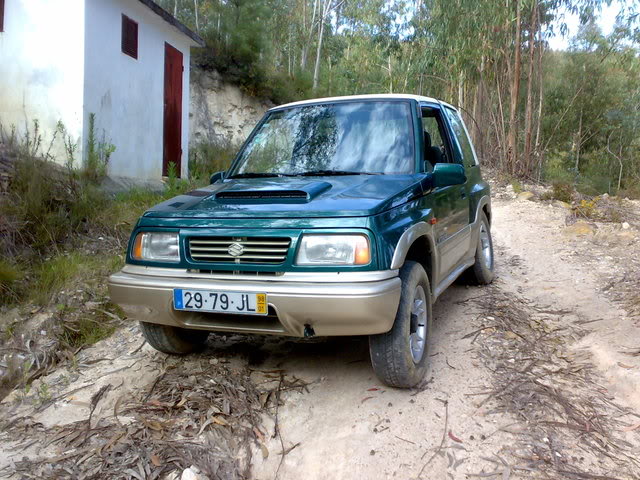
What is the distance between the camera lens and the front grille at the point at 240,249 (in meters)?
2.71

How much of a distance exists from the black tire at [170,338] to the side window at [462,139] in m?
2.64

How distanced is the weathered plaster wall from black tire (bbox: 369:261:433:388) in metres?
12.4

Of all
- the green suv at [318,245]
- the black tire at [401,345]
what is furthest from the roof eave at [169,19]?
the black tire at [401,345]

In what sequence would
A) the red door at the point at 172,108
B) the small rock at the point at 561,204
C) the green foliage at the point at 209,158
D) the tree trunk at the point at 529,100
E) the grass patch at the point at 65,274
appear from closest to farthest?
the grass patch at the point at 65,274
the small rock at the point at 561,204
the red door at the point at 172,108
the green foliage at the point at 209,158
the tree trunk at the point at 529,100

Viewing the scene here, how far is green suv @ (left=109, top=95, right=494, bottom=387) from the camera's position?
2.62 metres

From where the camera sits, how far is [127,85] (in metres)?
8.73

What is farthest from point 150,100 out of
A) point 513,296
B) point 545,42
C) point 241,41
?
point 545,42

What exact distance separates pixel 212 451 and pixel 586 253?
5.61 metres

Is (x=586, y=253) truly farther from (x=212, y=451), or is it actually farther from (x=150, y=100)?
(x=150, y=100)

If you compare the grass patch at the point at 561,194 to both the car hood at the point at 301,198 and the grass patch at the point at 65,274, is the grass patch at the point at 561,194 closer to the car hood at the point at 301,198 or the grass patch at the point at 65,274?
the car hood at the point at 301,198

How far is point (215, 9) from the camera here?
1573 cm

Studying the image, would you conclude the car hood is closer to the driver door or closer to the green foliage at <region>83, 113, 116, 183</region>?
the driver door

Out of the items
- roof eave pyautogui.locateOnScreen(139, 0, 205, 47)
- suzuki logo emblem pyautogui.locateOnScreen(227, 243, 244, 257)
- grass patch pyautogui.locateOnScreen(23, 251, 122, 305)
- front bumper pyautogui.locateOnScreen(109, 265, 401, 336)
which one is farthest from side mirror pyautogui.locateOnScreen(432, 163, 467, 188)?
roof eave pyautogui.locateOnScreen(139, 0, 205, 47)

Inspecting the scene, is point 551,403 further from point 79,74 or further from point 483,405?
point 79,74
